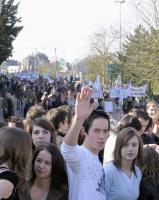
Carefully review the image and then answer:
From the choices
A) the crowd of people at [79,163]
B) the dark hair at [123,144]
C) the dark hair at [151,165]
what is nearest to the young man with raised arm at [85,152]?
the crowd of people at [79,163]

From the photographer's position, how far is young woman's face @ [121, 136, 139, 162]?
4.36 metres

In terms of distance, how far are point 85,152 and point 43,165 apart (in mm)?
410

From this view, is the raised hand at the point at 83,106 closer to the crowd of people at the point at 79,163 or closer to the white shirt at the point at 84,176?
the crowd of people at the point at 79,163

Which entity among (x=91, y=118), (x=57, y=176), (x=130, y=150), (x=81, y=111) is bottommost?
(x=57, y=176)

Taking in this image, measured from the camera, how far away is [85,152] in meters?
3.74

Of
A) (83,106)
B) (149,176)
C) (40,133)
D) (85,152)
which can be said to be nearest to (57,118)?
(40,133)

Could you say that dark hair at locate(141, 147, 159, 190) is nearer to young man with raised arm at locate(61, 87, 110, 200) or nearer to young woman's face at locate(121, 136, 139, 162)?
young woman's face at locate(121, 136, 139, 162)

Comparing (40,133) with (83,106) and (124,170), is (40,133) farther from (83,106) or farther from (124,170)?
(83,106)

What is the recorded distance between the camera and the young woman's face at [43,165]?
3924mm

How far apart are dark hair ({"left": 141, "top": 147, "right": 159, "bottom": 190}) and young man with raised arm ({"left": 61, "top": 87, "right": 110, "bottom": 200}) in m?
0.77

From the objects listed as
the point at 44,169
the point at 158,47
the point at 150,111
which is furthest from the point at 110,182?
the point at 158,47

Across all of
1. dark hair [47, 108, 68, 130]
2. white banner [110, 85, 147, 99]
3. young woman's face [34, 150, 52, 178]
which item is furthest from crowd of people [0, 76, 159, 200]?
white banner [110, 85, 147, 99]

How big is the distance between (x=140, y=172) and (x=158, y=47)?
19600 mm

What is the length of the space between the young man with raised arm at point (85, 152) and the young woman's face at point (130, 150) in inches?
20.4
